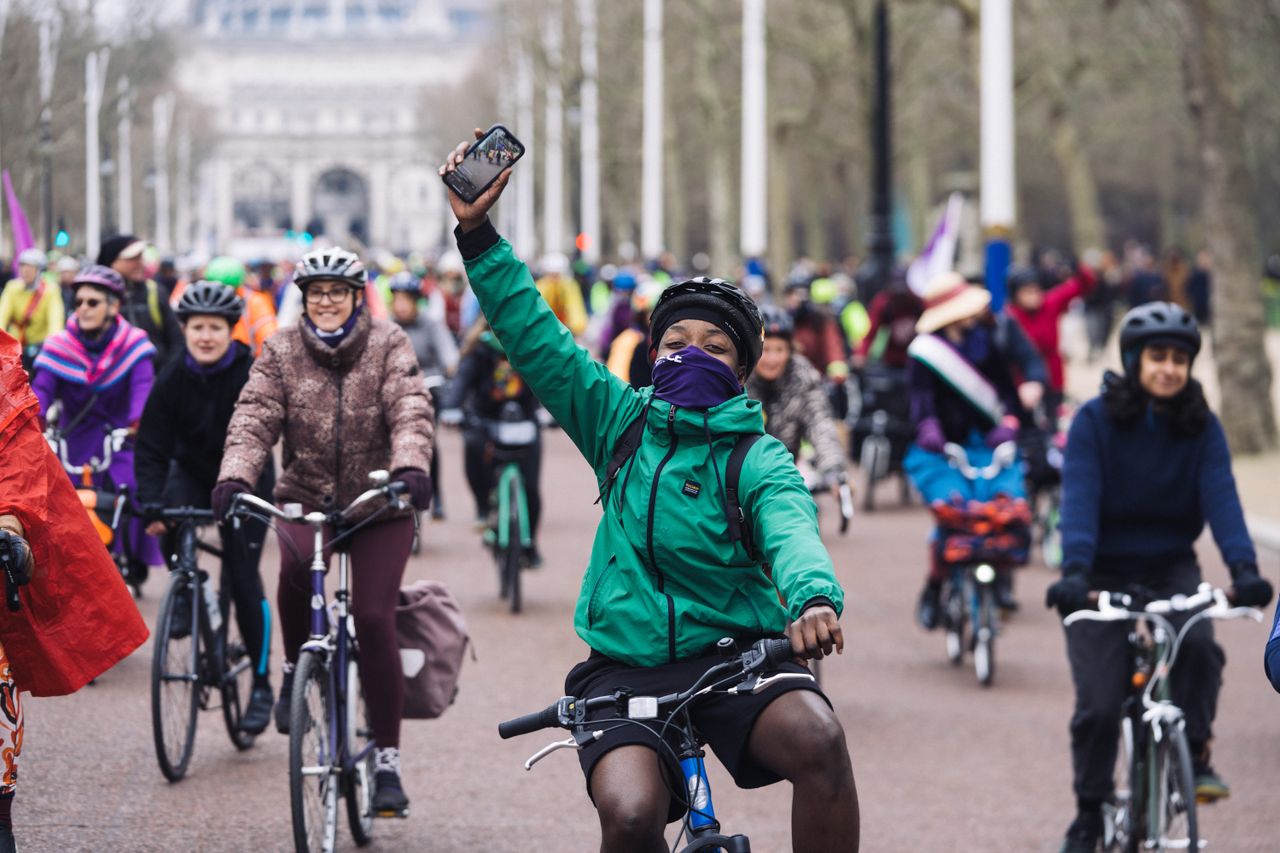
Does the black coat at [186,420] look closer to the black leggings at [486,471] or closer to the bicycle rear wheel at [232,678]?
the bicycle rear wheel at [232,678]

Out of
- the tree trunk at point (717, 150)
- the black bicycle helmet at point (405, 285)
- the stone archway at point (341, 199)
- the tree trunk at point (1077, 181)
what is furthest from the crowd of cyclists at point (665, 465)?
the stone archway at point (341, 199)

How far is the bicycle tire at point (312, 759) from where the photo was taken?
18.9 ft

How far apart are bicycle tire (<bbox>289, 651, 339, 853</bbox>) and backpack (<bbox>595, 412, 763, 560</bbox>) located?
1670 mm

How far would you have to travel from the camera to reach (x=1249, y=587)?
19.1ft

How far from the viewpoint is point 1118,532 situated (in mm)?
6277

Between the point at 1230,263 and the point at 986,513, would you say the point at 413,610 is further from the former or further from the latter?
the point at 1230,263

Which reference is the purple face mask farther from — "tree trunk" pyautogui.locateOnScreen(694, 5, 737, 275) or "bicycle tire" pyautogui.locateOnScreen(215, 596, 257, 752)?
"tree trunk" pyautogui.locateOnScreen(694, 5, 737, 275)

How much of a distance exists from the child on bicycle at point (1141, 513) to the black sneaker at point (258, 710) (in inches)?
116

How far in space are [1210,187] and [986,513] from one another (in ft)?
35.7

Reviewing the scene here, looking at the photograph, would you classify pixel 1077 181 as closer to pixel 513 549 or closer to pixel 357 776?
pixel 513 549

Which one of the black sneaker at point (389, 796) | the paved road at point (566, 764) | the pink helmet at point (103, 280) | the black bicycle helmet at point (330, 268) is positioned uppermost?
the pink helmet at point (103, 280)

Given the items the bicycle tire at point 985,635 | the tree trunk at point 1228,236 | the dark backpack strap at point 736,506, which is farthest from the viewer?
the tree trunk at point 1228,236

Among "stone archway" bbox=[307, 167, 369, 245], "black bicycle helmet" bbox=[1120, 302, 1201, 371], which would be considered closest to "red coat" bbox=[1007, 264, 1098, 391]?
"black bicycle helmet" bbox=[1120, 302, 1201, 371]

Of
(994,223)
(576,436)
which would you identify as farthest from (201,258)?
(576,436)
